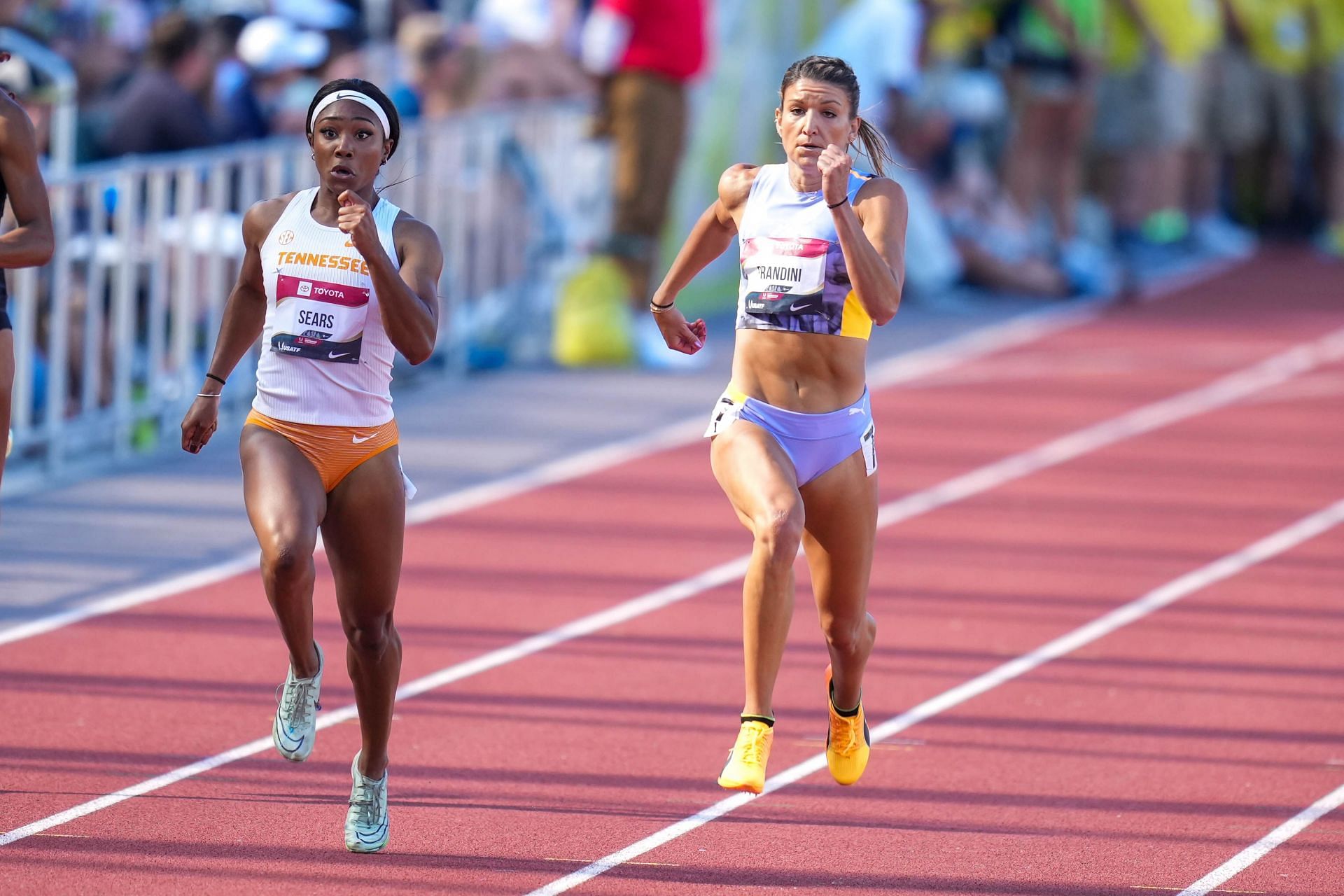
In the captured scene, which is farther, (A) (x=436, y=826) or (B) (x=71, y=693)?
(B) (x=71, y=693)

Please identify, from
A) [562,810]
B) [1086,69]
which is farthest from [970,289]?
[562,810]

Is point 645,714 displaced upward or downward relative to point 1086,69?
downward

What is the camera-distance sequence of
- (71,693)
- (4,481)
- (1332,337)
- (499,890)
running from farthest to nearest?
(1332,337), (4,481), (71,693), (499,890)

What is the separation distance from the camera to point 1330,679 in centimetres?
784

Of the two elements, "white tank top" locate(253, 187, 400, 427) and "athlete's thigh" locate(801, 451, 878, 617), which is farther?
"athlete's thigh" locate(801, 451, 878, 617)

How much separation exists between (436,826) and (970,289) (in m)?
13.0

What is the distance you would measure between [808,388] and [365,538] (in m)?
1.34

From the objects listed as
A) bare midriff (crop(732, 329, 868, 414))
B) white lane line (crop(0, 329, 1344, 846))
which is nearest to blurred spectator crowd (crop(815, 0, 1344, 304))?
white lane line (crop(0, 329, 1344, 846))

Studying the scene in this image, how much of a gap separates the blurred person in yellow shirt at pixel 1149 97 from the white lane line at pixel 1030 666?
9791mm

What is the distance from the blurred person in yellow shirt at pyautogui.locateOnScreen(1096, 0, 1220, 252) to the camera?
20.0 metres

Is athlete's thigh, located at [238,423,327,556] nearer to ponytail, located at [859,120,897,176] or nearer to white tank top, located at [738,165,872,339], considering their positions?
white tank top, located at [738,165,872,339]

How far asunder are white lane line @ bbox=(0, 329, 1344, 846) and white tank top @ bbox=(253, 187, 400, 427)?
4.55 feet

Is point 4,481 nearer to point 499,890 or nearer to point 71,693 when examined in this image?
point 71,693

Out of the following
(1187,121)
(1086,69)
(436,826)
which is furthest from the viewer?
(1187,121)
